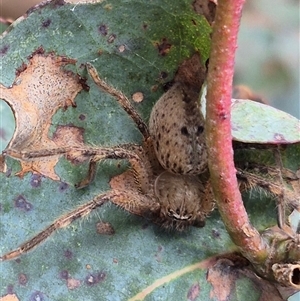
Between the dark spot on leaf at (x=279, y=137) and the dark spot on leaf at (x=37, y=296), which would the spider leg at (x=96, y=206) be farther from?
the dark spot on leaf at (x=279, y=137)

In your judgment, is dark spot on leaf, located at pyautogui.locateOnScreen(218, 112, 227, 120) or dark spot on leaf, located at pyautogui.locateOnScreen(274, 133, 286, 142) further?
dark spot on leaf, located at pyautogui.locateOnScreen(274, 133, 286, 142)

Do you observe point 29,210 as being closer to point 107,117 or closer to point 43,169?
point 43,169

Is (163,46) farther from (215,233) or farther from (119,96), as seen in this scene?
(215,233)

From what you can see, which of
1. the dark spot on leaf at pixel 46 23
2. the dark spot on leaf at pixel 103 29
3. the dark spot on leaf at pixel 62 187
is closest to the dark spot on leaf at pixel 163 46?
the dark spot on leaf at pixel 103 29

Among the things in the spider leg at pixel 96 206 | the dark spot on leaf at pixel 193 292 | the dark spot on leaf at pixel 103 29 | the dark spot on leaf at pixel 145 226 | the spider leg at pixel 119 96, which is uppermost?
the dark spot on leaf at pixel 103 29

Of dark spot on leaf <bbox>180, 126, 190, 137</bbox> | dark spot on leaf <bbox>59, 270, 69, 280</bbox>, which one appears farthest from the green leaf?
dark spot on leaf <bbox>180, 126, 190, 137</bbox>

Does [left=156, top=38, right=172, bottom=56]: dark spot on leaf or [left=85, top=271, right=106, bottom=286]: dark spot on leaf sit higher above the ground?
[left=156, top=38, right=172, bottom=56]: dark spot on leaf

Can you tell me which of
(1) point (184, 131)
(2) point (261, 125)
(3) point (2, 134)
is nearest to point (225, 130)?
(2) point (261, 125)

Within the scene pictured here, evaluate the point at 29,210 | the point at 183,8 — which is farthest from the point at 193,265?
the point at 183,8

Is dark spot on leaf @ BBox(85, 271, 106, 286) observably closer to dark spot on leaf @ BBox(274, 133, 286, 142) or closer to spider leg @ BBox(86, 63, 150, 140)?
spider leg @ BBox(86, 63, 150, 140)
